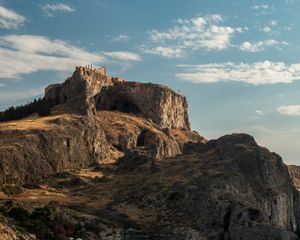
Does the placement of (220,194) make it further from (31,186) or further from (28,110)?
(28,110)

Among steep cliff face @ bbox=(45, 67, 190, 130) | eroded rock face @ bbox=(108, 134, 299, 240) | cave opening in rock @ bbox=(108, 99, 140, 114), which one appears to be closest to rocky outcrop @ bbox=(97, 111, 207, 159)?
steep cliff face @ bbox=(45, 67, 190, 130)

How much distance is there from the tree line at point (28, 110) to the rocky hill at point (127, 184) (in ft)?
11.1

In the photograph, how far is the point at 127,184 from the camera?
4163 inches

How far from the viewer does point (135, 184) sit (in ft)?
343

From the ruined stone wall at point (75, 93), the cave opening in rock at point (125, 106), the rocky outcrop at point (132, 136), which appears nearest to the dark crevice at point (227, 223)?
the rocky outcrop at point (132, 136)

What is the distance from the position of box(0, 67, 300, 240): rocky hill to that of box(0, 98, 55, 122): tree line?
3374mm

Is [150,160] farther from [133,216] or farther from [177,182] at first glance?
[133,216]

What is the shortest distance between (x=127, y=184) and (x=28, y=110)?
60370mm

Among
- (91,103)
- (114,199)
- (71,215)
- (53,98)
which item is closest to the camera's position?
(71,215)

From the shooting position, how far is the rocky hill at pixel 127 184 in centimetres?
7950

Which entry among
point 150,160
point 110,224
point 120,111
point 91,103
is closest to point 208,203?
point 110,224

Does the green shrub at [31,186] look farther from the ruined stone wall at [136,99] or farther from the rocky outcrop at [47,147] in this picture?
the ruined stone wall at [136,99]

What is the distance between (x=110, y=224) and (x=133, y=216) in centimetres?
820

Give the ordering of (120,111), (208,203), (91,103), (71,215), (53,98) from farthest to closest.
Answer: (120,111) < (53,98) < (91,103) < (208,203) < (71,215)
